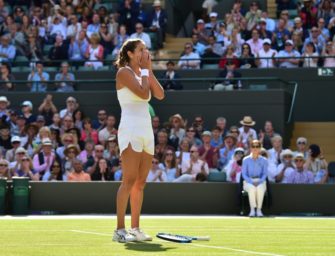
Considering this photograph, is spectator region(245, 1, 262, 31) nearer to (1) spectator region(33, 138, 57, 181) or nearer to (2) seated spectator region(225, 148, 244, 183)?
(2) seated spectator region(225, 148, 244, 183)

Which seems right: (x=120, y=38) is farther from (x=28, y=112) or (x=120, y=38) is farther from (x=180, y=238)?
(x=180, y=238)

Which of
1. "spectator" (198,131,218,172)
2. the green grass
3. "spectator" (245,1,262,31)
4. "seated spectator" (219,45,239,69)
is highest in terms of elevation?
"spectator" (245,1,262,31)

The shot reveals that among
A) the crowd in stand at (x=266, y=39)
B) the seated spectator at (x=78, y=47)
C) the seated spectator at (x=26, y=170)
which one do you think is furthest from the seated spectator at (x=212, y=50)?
the seated spectator at (x=26, y=170)

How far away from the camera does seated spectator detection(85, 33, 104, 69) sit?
26070mm

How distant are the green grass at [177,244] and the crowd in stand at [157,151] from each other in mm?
5427

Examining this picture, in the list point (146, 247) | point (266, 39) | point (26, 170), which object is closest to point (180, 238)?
point (146, 247)

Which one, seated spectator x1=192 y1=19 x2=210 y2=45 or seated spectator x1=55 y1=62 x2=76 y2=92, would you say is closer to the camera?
seated spectator x1=55 y1=62 x2=76 y2=92

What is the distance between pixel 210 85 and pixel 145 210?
17.7ft

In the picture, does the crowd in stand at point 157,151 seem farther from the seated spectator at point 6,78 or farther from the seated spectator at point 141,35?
the seated spectator at point 141,35

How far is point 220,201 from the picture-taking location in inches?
773

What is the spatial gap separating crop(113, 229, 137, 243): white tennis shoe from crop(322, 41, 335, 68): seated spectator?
48.5 ft

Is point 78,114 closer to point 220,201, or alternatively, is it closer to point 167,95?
point 167,95

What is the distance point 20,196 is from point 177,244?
9.59 m

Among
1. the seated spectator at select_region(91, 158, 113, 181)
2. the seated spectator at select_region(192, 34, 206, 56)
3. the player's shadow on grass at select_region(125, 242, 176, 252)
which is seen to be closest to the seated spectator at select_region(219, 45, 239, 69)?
the seated spectator at select_region(192, 34, 206, 56)
